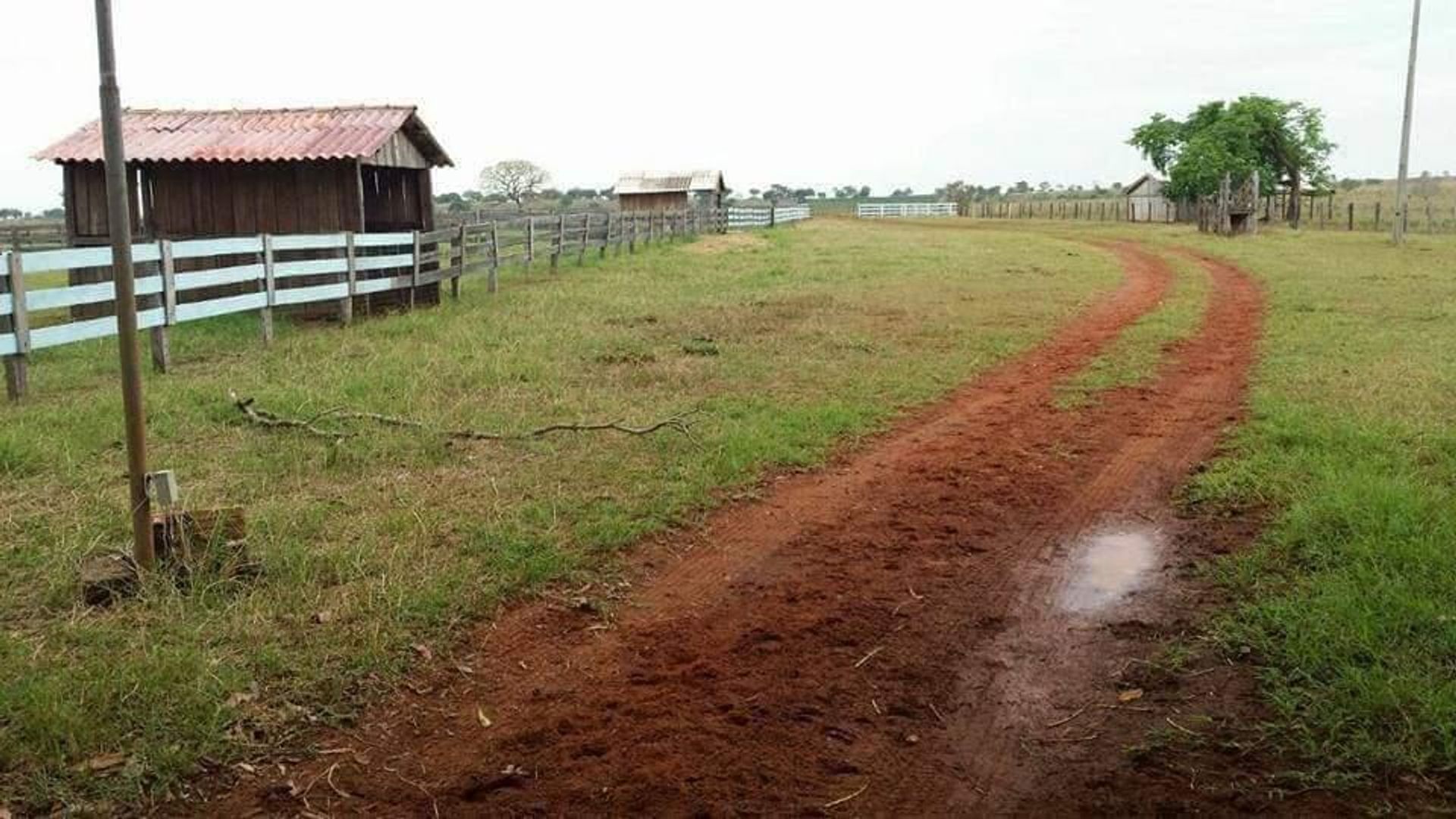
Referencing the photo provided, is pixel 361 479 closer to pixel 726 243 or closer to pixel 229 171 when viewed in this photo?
pixel 229 171

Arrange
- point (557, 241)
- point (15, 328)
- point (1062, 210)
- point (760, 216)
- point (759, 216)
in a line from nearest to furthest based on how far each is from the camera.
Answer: point (15, 328), point (557, 241), point (759, 216), point (760, 216), point (1062, 210)

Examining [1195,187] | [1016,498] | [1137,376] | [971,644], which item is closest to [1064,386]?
[1137,376]

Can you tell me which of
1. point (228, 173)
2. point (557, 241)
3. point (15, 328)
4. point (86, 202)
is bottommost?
point (15, 328)

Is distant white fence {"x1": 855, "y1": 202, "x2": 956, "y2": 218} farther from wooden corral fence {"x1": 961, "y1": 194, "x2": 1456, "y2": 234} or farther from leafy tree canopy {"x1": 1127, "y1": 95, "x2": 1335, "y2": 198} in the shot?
leafy tree canopy {"x1": 1127, "y1": 95, "x2": 1335, "y2": 198}

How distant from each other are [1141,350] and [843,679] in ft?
29.2

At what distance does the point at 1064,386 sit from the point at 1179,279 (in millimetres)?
12335

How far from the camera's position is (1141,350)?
1200 centimetres

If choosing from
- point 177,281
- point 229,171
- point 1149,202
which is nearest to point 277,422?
point 177,281

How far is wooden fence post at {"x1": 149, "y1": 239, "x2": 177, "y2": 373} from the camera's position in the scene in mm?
10312

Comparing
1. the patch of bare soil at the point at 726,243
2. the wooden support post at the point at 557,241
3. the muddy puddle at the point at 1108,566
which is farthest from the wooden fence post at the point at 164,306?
the patch of bare soil at the point at 726,243

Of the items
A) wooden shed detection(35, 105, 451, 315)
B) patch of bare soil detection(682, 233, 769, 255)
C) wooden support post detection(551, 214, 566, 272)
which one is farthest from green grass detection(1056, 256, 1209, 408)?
patch of bare soil detection(682, 233, 769, 255)

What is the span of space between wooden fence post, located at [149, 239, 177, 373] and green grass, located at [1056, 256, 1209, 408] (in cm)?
798

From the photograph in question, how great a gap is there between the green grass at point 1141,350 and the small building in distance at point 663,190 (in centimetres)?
3381

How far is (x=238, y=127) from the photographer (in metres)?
17.4
